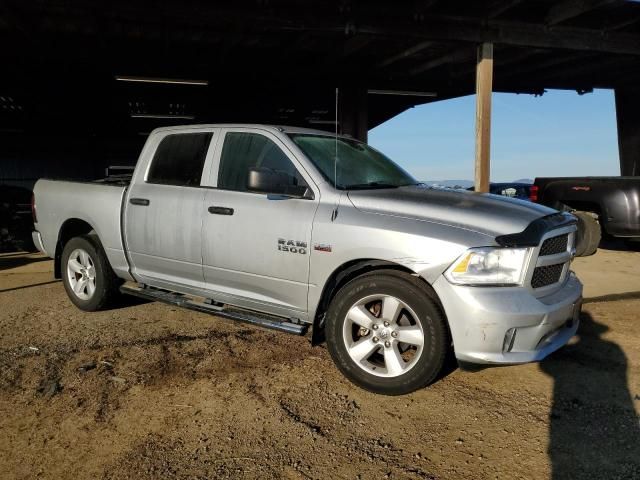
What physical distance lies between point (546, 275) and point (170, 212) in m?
2.97

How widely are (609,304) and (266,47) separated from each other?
8627mm

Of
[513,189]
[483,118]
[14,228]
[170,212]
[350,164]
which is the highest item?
[483,118]

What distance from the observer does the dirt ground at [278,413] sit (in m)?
2.68

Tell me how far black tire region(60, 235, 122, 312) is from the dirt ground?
0.51 meters

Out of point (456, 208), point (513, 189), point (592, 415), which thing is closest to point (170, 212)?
point (456, 208)

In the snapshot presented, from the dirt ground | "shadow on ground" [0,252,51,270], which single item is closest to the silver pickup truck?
the dirt ground

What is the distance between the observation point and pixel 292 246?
3773mm

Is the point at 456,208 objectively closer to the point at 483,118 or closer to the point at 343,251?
the point at 343,251

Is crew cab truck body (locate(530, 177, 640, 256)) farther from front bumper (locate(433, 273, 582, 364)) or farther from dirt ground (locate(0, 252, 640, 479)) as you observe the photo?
front bumper (locate(433, 273, 582, 364))

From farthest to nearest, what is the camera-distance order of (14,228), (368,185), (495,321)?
(14,228) → (368,185) → (495,321)

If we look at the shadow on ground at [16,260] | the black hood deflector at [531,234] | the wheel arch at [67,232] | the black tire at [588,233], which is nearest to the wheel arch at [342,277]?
the black hood deflector at [531,234]

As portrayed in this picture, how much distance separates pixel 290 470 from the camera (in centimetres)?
263

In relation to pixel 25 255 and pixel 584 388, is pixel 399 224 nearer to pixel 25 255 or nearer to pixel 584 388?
pixel 584 388

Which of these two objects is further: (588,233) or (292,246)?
(588,233)
